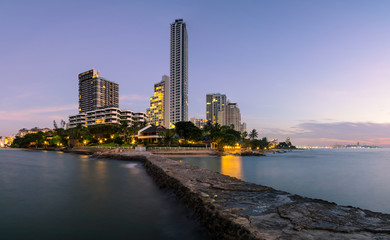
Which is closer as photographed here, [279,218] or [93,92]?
[279,218]

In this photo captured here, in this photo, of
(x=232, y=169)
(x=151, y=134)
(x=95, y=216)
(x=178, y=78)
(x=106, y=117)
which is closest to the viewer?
(x=95, y=216)

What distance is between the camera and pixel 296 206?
687 cm

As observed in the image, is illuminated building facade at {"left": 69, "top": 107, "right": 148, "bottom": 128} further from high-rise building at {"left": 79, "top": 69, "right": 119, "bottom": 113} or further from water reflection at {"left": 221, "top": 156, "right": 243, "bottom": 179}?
water reflection at {"left": 221, "top": 156, "right": 243, "bottom": 179}

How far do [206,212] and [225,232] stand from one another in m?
1.69

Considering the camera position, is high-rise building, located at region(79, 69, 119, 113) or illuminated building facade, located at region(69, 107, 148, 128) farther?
Result: high-rise building, located at region(79, 69, 119, 113)

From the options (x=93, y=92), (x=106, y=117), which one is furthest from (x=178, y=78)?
(x=93, y=92)

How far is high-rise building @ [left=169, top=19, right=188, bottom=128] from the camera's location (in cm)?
18425

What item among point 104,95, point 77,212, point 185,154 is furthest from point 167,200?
point 104,95

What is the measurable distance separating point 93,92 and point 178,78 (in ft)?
252

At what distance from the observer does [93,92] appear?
186500 mm

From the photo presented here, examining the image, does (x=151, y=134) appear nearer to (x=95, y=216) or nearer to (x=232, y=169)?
(x=232, y=169)

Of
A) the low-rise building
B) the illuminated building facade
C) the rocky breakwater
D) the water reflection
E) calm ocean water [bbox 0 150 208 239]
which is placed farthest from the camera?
the illuminated building facade

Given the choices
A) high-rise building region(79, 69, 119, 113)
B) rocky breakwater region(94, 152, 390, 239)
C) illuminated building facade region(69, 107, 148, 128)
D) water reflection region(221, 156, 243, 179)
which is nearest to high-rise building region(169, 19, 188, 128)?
illuminated building facade region(69, 107, 148, 128)

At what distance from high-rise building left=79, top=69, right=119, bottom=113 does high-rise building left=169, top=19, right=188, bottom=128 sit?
199 feet
